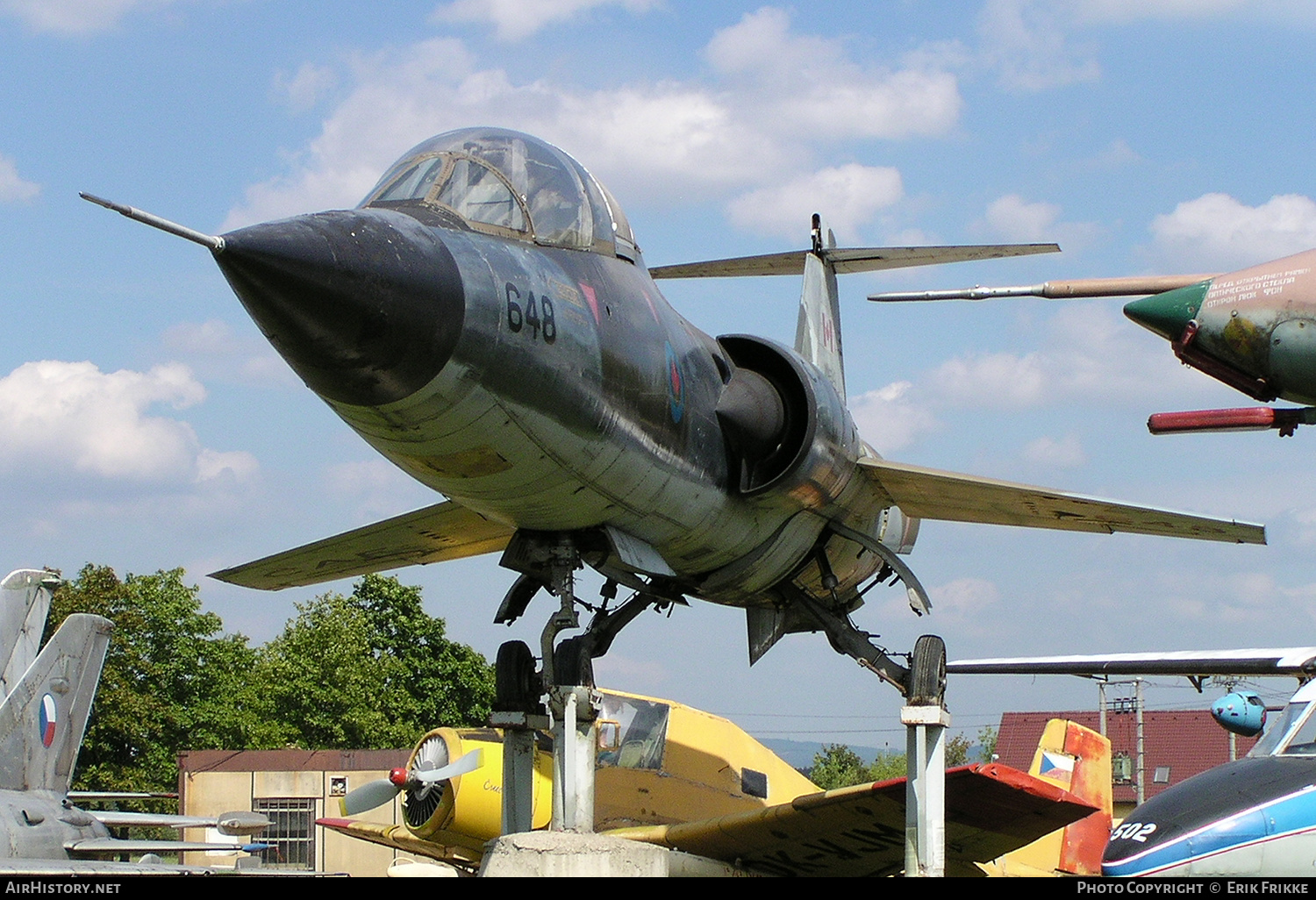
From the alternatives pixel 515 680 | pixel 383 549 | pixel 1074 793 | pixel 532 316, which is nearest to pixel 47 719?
pixel 383 549

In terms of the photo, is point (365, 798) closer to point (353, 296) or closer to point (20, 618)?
point (20, 618)

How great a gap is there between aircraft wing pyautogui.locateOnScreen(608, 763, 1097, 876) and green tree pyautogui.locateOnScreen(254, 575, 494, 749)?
113 feet

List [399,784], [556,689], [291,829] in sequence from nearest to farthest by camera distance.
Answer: [556,689] < [399,784] < [291,829]

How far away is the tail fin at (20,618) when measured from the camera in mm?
17781

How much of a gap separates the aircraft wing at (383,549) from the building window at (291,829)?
58.2 feet

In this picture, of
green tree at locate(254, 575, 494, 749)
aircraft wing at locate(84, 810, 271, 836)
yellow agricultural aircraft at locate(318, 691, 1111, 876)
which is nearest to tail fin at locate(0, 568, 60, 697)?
aircraft wing at locate(84, 810, 271, 836)

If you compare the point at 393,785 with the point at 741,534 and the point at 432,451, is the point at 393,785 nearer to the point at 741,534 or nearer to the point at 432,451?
the point at 741,534

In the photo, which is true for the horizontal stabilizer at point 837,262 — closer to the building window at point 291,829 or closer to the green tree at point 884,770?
the building window at point 291,829

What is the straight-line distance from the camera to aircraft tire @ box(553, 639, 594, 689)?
363 inches

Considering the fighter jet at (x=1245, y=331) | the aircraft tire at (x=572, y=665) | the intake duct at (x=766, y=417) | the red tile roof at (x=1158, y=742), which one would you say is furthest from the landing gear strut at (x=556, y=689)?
the red tile roof at (x=1158, y=742)

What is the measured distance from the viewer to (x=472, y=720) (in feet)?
158

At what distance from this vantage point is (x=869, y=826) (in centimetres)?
1198

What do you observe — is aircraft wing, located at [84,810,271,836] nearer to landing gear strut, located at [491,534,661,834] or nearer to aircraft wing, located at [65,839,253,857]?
aircraft wing, located at [65,839,253,857]

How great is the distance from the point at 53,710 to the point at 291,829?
1289 cm
